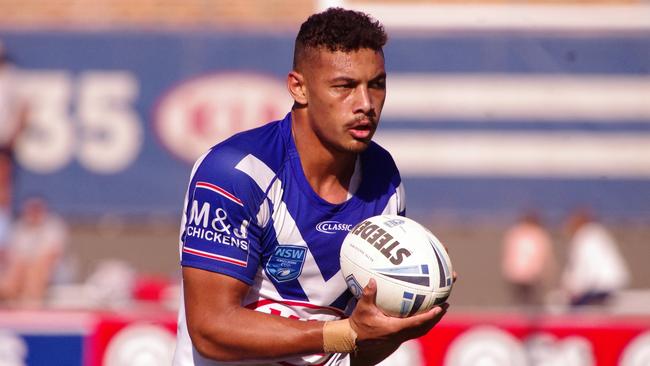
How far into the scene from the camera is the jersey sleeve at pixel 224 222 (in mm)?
4102

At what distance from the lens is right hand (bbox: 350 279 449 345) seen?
3920 mm

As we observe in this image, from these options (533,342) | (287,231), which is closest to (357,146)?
(287,231)

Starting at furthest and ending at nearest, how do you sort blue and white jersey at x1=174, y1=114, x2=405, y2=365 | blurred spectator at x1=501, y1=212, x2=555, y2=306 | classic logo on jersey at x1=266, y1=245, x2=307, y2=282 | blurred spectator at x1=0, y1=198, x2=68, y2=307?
1. blurred spectator at x1=501, y1=212, x2=555, y2=306
2. blurred spectator at x1=0, y1=198, x2=68, y2=307
3. classic logo on jersey at x1=266, y1=245, x2=307, y2=282
4. blue and white jersey at x1=174, y1=114, x2=405, y2=365

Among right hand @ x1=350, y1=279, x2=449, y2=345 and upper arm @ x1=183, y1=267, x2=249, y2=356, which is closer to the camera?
right hand @ x1=350, y1=279, x2=449, y2=345

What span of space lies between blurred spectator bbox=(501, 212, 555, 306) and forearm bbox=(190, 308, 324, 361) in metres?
9.66

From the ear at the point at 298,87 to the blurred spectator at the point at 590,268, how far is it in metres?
8.70

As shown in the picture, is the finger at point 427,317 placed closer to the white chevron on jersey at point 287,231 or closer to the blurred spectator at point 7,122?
the white chevron on jersey at point 287,231

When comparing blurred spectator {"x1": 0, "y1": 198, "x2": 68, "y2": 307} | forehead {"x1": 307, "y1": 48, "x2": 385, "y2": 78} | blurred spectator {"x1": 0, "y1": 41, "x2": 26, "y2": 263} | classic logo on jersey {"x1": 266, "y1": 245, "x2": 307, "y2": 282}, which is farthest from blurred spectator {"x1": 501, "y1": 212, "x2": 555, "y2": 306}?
forehead {"x1": 307, "y1": 48, "x2": 385, "y2": 78}

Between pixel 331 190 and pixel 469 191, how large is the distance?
11.3 metres

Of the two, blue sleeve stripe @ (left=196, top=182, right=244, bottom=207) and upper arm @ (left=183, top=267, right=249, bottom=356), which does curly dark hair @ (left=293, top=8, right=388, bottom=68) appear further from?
upper arm @ (left=183, top=267, right=249, bottom=356)

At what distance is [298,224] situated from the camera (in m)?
4.30

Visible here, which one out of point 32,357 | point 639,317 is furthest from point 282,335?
point 639,317

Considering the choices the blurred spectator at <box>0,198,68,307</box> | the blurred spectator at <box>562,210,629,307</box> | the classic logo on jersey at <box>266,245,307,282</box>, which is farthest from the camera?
the blurred spectator at <box>562,210,629,307</box>

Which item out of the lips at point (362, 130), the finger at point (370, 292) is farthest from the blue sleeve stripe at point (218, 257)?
the lips at point (362, 130)
